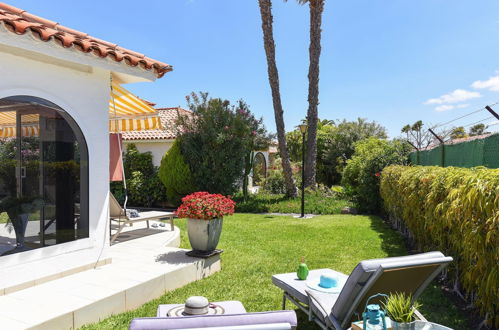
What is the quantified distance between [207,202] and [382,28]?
22713mm

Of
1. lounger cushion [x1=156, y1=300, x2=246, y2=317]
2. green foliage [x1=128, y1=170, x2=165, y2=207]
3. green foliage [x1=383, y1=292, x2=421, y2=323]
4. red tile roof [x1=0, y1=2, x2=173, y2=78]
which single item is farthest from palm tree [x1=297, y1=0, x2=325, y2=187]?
green foliage [x1=383, y1=292, x2=421, y2=323]

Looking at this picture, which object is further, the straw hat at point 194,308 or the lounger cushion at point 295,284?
the lounger cushion at point 295,284

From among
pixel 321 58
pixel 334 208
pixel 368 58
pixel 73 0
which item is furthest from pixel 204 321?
pixel 368 58

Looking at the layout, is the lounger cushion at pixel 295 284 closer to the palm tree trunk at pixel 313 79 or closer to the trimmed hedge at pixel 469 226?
the trimmed hedge at pixel 469 226

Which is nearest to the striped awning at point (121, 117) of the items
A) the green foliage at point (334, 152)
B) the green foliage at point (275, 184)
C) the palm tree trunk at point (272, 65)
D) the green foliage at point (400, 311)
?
the green foliage at point (400, 311)

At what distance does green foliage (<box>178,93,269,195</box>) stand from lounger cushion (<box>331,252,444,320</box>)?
1754 cm

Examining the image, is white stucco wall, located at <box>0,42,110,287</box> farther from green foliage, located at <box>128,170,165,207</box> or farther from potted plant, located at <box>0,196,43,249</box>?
green foliage, located at <box>128,170,165,207</box>

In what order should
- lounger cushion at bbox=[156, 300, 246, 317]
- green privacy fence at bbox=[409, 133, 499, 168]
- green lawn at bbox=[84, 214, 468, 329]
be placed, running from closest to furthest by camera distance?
lounger cushion at bbox=[156, 300, 246, 317], green lawn at bbox=[84, 214, 468, 329], green privacy fence at bbox=[409, 133, 499, 168]

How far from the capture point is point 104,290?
632 cm

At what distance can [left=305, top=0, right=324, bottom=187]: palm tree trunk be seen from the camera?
23.3m

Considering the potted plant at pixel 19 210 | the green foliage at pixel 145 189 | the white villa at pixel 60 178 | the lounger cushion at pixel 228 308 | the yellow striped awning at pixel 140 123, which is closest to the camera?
the lounger cushion at pixel 228 308

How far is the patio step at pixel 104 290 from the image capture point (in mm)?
5238

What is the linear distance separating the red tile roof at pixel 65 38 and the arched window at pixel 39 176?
132cm

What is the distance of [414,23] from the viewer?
2114cm
